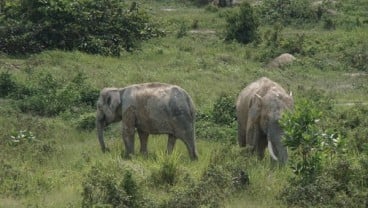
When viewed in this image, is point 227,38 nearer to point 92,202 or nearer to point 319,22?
point 319,22

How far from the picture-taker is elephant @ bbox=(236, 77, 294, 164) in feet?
39.4

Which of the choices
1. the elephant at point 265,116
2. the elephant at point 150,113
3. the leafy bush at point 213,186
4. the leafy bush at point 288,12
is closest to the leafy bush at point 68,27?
the leafy bush at point 288,12

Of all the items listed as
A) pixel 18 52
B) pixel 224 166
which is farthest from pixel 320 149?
pixel 18 52

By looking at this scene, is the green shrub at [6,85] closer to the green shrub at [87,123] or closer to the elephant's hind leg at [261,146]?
the green shrub at [87,123]

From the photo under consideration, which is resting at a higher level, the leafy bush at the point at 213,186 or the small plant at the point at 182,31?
the leafy bush at the point at 213,186

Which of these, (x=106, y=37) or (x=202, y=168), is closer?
(x=202, y=168)

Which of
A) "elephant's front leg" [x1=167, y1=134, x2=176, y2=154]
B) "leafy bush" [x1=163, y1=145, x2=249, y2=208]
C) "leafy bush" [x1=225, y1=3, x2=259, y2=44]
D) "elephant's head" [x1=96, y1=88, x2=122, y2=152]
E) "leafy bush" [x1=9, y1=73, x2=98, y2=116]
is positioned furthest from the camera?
"leafy bush" [x1=225, y1=3, x2=259, y2=44]

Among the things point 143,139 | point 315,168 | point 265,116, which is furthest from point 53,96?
point 315,168

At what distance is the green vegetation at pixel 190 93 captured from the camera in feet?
34.0

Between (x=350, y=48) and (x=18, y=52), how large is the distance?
1157 cm

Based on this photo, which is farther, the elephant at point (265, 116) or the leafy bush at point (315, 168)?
the elephant at point (265, 116)

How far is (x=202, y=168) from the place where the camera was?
1162 centimetres

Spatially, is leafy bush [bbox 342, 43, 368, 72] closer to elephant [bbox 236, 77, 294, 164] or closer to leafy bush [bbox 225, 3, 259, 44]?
leafy bush [bbox 225, 3, 259, 44]

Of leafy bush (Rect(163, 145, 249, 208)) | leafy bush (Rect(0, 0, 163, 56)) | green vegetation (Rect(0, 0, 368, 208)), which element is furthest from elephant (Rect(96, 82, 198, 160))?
leafy bush (Rect(0, 0, 163, 56))
